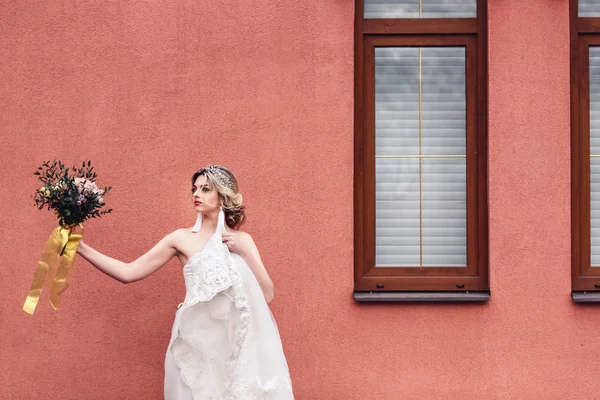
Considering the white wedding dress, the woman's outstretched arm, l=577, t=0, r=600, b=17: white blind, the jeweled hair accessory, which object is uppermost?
l=577, t=0, r=600, b=17: white blind

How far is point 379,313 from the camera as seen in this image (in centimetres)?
596

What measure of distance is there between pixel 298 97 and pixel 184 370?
81.8 inches

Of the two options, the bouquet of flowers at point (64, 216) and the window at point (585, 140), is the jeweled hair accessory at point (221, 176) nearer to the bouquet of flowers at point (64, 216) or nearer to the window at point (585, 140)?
the bouquet of flowers at point (64, 216)

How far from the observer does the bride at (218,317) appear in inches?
193

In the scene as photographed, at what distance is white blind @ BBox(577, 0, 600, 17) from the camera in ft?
20.2

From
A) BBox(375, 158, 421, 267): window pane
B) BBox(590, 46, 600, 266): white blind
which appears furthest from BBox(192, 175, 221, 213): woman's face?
BBox(590, 46, 600, 266): white blind

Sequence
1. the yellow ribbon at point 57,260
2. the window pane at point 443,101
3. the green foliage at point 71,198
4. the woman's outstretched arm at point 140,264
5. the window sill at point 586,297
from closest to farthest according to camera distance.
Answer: the green foliage at point 71,198 < the yellow ribbon at point 57,260 < the woman's outstretched arm at point 140,264 < the window sill at point 586,297 < the window pane at point 443,101

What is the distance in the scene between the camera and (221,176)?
16.7 feet

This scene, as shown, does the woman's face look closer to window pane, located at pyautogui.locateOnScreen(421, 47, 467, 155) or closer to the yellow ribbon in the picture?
the yellow ribbon

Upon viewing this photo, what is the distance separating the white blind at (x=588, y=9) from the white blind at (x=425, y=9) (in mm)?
741

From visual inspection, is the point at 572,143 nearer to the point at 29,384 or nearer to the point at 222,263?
the point at 222,263

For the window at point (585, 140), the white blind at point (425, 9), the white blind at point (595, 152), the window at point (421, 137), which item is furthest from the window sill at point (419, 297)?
the white blind at point (425, 9)

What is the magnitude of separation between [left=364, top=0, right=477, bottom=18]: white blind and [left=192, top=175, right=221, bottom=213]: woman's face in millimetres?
1910

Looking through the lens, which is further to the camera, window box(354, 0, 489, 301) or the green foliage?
window box(354, 0, 489, 301)
